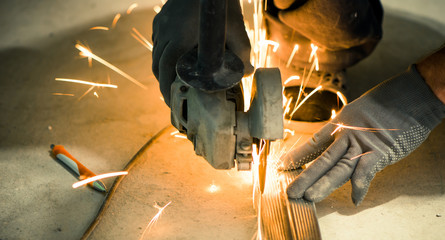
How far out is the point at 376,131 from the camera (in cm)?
187

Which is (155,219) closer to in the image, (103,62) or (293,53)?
(293,53)

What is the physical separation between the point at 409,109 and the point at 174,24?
1.18 metres

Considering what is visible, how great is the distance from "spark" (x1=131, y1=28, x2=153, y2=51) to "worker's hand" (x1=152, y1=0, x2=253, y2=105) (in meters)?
1.44

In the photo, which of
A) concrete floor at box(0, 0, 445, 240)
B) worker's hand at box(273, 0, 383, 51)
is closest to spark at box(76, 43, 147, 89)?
concrete floor at box(0, 0, 445, 240)

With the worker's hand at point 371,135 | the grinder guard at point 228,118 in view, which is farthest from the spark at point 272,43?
the grinder guard at point 228,118

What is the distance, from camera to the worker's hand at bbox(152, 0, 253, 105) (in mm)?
1642

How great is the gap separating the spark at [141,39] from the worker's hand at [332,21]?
1187 millimetres

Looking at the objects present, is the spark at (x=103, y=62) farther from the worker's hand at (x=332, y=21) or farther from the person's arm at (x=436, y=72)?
the person's arm at (x=436, y=72)

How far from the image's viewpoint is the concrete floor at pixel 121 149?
1.81 metres

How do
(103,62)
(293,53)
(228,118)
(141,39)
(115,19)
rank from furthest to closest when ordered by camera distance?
(115,19) < (141,39) < (103,62) < (293,53) < (228,118)

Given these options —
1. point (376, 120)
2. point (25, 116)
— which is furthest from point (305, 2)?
point (25, 116)

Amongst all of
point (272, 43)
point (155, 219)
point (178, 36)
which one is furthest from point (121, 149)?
point (272, 43)

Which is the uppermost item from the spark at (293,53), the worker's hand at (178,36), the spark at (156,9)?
the worker's hand at (178,36)

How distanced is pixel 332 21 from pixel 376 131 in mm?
731
